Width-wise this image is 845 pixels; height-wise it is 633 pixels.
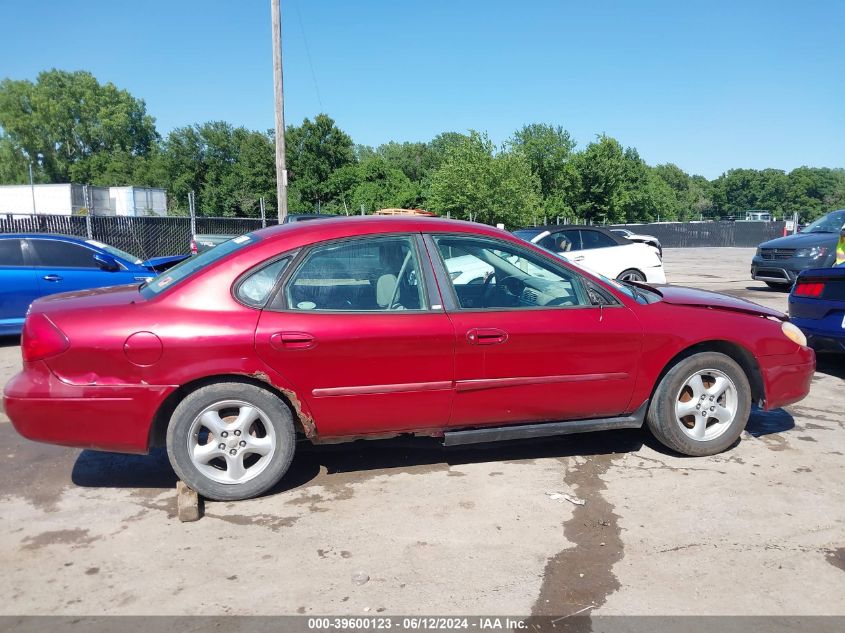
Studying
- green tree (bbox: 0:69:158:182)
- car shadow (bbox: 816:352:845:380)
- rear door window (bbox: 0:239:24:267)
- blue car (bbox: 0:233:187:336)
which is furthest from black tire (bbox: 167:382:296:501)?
green tree (bbox: 0:69:158:182)

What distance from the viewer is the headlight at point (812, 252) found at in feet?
40.9

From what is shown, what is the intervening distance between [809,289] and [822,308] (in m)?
0.28

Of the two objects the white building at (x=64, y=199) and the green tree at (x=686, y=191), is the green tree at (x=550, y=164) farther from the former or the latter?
the green tree at (x=686, y=191)

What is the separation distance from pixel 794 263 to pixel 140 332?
12843 mm

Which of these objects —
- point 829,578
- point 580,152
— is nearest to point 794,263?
point 829,578

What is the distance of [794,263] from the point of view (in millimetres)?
12734

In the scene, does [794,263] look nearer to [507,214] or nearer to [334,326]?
[334,326]

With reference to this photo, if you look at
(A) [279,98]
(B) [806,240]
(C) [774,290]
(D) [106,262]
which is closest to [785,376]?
(D) [106,262]

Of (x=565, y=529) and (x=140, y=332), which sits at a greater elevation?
(x=140, y=332)

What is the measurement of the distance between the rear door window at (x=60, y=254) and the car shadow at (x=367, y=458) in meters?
5.17

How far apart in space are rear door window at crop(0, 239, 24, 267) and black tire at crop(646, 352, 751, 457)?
8310mm

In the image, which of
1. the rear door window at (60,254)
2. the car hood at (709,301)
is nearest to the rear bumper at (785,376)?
the car hood at (709,301)

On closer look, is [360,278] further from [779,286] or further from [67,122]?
[67,122]

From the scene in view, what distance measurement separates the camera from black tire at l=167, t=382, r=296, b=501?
360 cm
